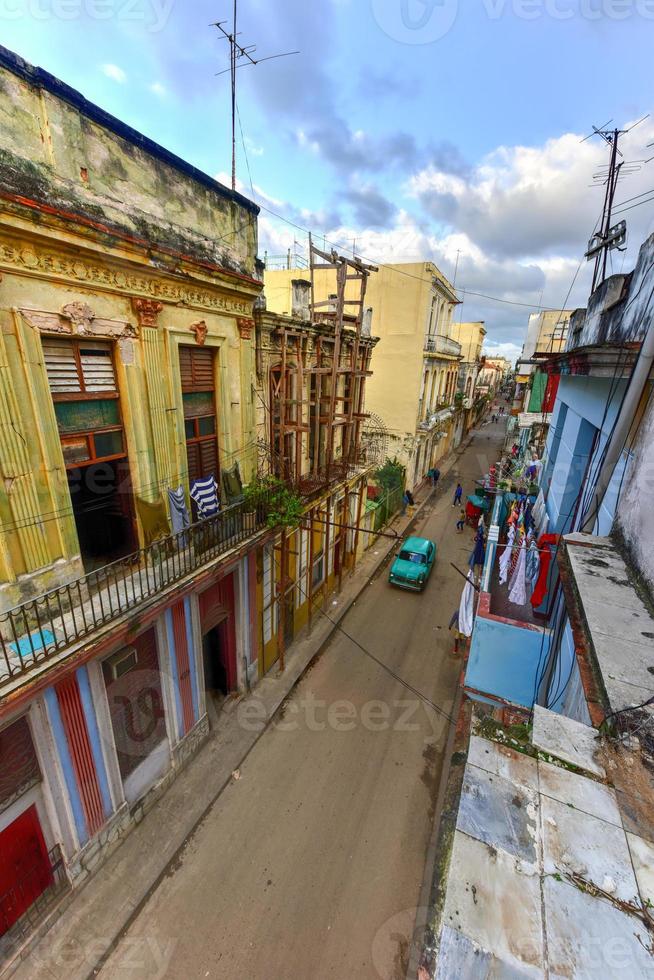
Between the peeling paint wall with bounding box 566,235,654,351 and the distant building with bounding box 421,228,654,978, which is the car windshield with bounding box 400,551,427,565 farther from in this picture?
the distant building with bounding box 421,228,654,978

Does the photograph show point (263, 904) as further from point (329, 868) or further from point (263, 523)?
point (263, 523)

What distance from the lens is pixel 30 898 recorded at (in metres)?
6.20

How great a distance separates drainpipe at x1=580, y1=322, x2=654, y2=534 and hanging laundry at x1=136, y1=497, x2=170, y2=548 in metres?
7.14

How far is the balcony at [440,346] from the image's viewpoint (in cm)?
2211

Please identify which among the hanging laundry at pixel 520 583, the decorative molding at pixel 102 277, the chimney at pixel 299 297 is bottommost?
the hanging laundry at pixel 520 583

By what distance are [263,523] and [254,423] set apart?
7.71 feet

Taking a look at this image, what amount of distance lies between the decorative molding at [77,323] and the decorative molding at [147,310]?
209 mm

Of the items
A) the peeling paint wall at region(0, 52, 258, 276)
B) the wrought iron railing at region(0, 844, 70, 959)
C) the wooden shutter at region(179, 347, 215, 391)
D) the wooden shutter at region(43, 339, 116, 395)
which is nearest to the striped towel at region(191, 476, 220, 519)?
the wooden shutter at region(179, 347, 215, 391)

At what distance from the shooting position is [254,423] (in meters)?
9.34

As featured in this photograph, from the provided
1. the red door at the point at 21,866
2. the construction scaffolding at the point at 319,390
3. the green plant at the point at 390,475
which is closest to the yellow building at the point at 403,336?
the green plant at the point at 390,475

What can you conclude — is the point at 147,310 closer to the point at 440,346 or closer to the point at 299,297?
the point at 299,297

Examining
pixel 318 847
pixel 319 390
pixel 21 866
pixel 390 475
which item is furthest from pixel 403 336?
pixel 21 866

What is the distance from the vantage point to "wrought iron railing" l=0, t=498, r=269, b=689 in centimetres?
A: 518

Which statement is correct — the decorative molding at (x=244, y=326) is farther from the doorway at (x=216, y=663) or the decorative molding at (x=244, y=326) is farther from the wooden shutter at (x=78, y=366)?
the doorway at (x=216, y=663)
